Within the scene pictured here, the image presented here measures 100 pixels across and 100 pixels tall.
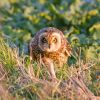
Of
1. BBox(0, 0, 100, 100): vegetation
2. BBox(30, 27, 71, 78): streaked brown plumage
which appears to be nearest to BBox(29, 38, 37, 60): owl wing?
BBox(30, 27, 71, 78): streaked brown plumage

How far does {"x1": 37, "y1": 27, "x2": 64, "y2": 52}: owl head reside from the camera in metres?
8.54

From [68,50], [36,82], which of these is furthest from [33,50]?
[36,82]

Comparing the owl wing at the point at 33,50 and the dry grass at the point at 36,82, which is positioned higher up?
the owl wing at the point at 33,50

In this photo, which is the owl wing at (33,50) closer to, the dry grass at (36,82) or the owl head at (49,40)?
the owl head at (49,40)

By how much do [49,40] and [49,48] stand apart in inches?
4.2

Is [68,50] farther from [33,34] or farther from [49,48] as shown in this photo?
[33,34]

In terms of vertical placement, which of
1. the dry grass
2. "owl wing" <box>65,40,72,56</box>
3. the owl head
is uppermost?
the owl head

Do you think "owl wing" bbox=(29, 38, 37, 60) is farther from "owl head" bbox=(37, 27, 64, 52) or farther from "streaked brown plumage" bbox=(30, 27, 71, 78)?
"owl head" bbox=(37, 27, 64, 52)

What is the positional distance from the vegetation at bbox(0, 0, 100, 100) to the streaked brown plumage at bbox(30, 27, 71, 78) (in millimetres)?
166

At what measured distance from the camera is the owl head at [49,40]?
8539 millimetres

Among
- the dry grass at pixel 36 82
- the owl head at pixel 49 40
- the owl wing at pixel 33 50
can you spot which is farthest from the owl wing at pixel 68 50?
the dry grass at pixel 36 82

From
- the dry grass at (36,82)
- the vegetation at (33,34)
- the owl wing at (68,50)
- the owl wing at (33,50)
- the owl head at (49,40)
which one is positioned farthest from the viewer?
the owl wing at (68,50)

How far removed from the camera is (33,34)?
1136 centimetres

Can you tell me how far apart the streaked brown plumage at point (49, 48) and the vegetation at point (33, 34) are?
0.54 ft
